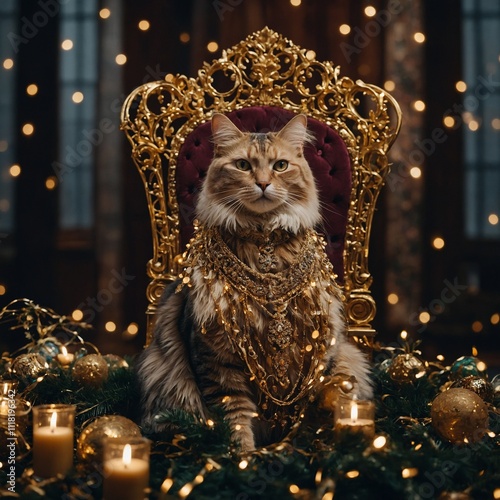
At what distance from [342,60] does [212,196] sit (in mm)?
1999

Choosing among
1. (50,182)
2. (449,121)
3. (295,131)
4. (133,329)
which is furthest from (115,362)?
(449,121)

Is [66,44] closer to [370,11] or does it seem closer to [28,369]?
[370,11]

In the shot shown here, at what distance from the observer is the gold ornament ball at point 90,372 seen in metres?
1.73

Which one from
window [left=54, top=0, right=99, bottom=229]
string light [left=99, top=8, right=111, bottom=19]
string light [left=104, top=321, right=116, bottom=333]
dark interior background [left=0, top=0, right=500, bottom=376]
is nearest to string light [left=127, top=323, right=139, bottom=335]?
dark interior background [left=0, top=0, right=500, bottom=376]

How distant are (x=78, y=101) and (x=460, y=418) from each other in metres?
Result: 3.36

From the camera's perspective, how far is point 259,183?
Result: 4.86ft

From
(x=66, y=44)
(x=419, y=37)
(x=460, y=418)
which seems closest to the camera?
(x=460, y=418)

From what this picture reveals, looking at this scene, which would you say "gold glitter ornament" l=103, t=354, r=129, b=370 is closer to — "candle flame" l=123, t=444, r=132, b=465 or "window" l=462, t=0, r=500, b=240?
"candle flame" l=123, t=444, r=132, b=465

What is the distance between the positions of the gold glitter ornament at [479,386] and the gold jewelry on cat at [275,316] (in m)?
0.48

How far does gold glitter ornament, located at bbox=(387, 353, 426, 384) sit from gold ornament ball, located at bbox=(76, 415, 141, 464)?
819 mm

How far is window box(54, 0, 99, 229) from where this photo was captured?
399 cm

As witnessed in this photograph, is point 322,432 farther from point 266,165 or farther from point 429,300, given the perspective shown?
point 429,300

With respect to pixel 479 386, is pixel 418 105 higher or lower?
higher

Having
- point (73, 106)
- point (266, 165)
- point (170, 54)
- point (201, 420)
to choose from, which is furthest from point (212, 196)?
point (73, 106)
